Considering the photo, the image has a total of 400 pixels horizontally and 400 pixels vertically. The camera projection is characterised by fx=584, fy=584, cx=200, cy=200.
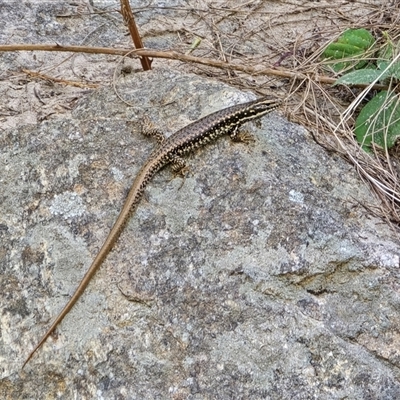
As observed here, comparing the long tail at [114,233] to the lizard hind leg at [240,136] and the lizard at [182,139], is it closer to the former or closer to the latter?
the lizard at [182,139]

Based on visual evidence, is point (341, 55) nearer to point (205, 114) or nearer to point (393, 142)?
point (393, 142)

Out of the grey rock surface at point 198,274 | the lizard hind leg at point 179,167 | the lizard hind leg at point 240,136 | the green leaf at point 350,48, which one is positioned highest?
the green leaf at point 350,48

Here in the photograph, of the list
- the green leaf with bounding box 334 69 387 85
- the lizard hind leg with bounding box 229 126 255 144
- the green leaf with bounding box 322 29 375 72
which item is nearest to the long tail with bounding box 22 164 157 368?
the lizard hind leg with bounding box 229 126 255 144

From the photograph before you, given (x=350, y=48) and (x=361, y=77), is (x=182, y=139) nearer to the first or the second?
(x=361, y=77)

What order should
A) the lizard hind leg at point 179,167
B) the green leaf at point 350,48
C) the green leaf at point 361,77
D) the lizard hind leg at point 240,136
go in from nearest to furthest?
the lizard hind leg at point 179,167
the lizard hind leg at point 240,136
the green leaf at point 361,77
the green leaf at point 350,48

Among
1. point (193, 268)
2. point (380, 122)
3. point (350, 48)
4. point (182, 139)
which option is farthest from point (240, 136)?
point (350, 48)

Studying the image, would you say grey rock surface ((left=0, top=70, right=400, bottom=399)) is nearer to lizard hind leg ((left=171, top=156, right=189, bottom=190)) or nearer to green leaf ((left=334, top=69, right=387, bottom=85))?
lizard hind leg ((left=171, top=156, right=189, bottom=190))

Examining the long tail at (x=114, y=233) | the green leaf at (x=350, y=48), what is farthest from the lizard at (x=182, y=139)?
the green leaf at (x=350, y=48)
